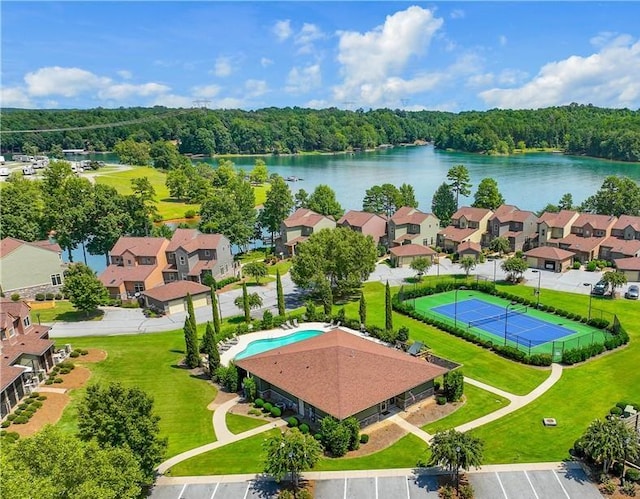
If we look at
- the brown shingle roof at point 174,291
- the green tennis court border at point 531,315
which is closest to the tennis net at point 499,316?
the green tennis court border at point 531,315

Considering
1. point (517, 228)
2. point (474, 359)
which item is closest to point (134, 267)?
point (474, 359)

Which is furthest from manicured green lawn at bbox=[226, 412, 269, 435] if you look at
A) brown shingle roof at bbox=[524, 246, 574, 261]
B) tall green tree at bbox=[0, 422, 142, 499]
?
brown shingle roof at bbox=[524, 246, 574, 261]

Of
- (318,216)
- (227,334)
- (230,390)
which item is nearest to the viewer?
(230,390)

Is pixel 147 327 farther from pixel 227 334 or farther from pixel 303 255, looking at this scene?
pixel 303 255

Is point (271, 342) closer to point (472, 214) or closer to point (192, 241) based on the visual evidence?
point (192, 241)

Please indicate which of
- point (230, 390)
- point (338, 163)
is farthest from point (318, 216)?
point (338, 163)
